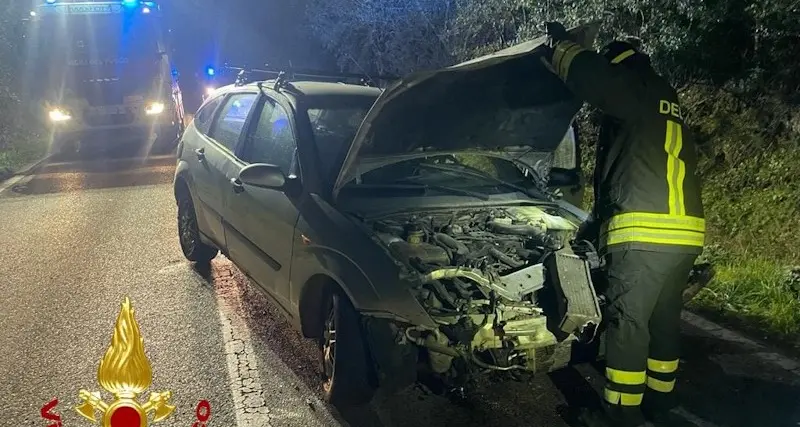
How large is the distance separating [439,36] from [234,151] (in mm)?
7409

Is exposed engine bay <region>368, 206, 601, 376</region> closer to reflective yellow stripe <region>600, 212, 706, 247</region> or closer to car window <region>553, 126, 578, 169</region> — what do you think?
reflective yellow stripe <region>600, 212, 706, 247</region>

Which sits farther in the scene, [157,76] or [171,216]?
[157,76]

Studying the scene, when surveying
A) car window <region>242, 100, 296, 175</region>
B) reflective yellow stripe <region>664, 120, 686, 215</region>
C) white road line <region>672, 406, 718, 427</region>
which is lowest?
white road line <region>672, 406, 718, 427</region>

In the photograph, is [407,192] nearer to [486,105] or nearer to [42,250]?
[486,105]

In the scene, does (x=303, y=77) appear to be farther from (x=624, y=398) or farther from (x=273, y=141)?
(x=624, y=398)

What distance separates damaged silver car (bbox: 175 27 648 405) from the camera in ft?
10.6

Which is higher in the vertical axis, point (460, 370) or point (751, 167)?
point (751, 167)

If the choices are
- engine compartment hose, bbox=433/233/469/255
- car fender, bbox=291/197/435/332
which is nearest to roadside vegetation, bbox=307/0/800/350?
engine compartment hose, bbox=433/233/469/255

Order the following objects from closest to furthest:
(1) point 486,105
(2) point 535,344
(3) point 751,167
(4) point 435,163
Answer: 1. (2) point 535,344
2. (1) point 486,105
3. (4) point 435,163
4. (3) point 751,167

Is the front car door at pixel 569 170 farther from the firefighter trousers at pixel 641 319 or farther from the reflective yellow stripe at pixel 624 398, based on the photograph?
the reflective yellow stripe at pixel 624 398

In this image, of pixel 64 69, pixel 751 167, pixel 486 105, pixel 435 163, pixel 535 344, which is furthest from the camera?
pixel 64 69

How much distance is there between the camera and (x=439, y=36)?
11508 millimetres

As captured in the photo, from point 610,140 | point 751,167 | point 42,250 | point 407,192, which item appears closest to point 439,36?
point 751,167

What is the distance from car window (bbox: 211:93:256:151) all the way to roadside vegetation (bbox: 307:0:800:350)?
271 cm
